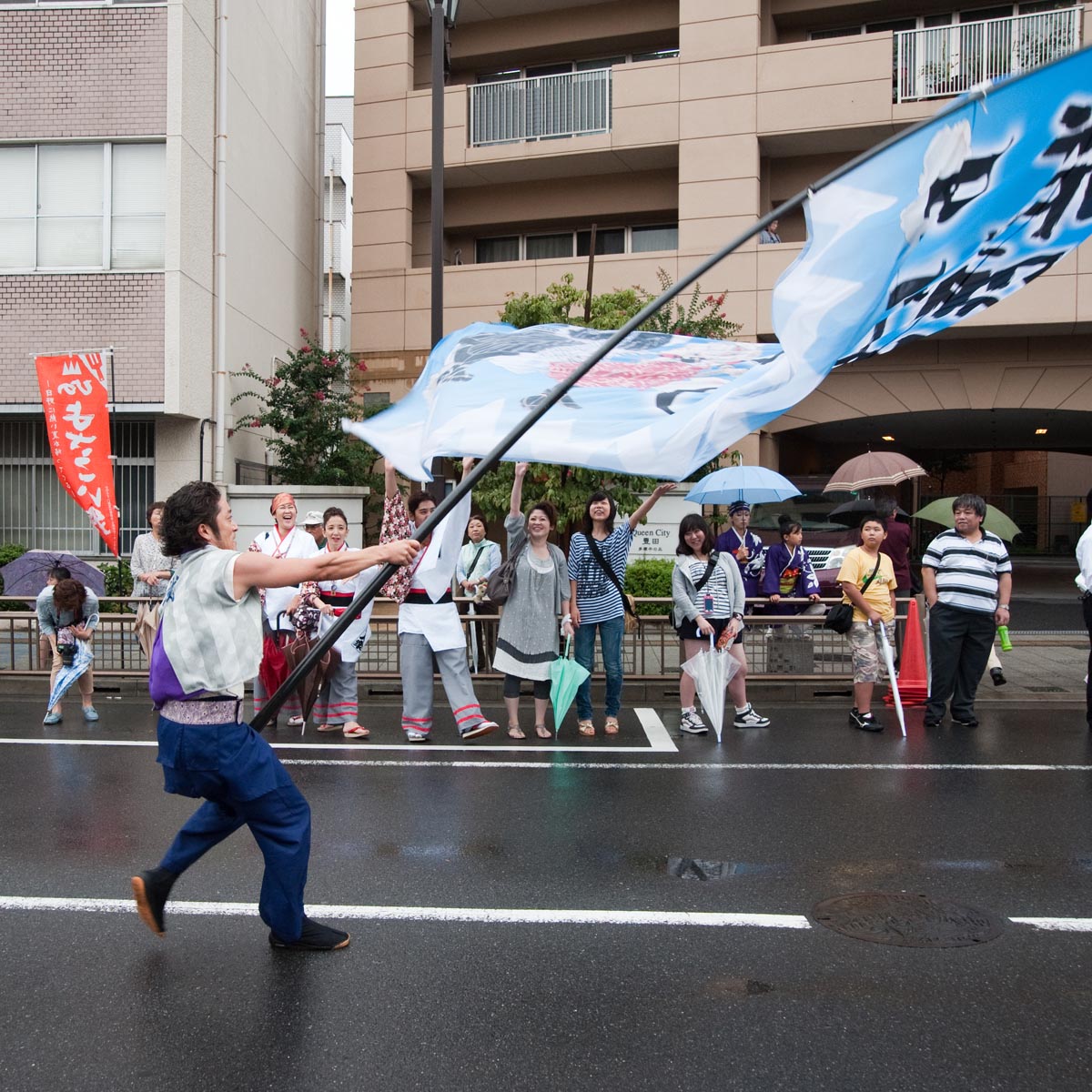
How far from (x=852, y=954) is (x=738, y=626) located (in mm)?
4491

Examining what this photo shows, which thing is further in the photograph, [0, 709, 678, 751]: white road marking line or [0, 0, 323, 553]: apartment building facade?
[0, 0, 323, 553]: apartment building facade

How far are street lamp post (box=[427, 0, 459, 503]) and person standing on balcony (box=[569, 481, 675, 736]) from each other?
3060mm

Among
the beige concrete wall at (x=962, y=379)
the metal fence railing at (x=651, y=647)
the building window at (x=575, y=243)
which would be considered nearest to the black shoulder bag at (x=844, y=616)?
the metal fence railing at (x=651, y=647)

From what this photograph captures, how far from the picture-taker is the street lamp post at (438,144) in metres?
11.3

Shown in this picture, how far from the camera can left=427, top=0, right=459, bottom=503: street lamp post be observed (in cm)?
1127

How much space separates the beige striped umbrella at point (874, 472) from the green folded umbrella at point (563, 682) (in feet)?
22.0

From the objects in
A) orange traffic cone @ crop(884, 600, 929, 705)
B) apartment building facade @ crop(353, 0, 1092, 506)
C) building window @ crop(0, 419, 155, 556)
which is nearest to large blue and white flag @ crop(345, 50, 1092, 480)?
orange traffic cone @ crop(884, 600, 929, 705)

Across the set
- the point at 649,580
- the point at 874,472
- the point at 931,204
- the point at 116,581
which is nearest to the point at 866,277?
the point at 931,204

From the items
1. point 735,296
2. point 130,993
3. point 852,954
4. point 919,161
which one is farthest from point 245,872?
point 735,296

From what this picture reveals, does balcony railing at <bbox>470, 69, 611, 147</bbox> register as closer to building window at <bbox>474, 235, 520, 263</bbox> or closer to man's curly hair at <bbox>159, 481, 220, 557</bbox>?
building window at <bbox>474, 235, 520, 263</bbox>

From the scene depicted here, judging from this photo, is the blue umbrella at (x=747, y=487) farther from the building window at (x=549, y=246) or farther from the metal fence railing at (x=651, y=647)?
the building window at (x=549, y=246)

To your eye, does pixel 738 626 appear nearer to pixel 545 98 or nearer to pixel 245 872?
pixel 245 872

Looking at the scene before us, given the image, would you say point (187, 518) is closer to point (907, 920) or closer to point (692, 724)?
point (907, 920)

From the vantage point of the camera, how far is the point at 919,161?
3.85 m
